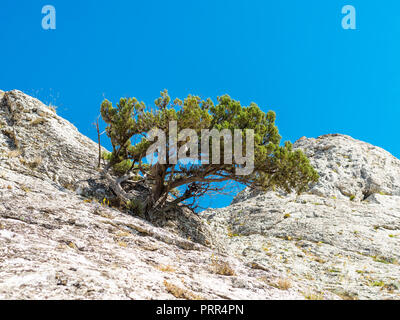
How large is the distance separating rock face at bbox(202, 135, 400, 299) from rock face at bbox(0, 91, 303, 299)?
6.92 ft

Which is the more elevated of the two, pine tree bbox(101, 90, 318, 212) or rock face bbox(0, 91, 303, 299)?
pine tree bbox(101, 90, 318, 212)

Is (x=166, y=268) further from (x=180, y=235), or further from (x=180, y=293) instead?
(x=180, y=235)

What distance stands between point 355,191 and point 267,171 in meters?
13.5

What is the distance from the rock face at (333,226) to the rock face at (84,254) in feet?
6.92

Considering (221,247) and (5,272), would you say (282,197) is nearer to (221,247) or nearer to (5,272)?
(221,247)

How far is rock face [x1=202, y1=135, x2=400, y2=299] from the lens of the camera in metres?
12.0

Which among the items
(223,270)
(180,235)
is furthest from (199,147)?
(223,270)

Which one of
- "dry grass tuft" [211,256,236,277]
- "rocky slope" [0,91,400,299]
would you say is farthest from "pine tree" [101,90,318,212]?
"dry grass tuft" [211,256,236,277]

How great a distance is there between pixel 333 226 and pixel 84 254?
16.5 m

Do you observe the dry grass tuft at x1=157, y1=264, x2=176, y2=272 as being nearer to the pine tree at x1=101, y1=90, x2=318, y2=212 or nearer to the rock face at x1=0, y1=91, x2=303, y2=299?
the rock face at x1=0, y1=91, x2=303, y2=299

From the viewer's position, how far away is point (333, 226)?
1930 centimetres

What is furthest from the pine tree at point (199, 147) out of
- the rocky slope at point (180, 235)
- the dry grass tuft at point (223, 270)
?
the dry grass tuft at point (223, 270)

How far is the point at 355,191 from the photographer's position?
1016 inches
